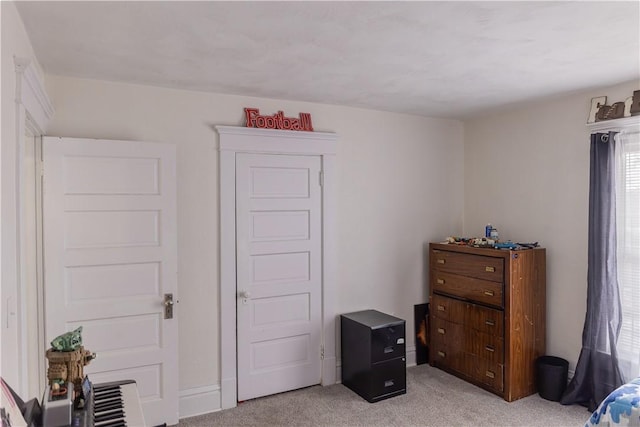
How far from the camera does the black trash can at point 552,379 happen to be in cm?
340

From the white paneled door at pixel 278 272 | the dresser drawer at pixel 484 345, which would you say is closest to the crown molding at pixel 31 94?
the white paneled door at pixel 278 272

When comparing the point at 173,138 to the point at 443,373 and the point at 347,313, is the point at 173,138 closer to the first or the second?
the point at 347,313

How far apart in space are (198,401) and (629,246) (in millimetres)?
3375

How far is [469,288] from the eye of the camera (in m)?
3.74

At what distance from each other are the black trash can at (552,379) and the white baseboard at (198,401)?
101 inches

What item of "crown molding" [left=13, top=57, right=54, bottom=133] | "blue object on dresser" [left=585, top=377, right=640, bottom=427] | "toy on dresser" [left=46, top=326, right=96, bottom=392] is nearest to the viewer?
"toy on dresser" [left=46, top=326, right=96, bottom=392]

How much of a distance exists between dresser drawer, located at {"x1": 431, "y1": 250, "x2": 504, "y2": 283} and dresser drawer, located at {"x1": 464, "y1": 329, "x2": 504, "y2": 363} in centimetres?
48

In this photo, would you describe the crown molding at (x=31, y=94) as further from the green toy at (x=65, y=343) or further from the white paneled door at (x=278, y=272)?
the white paneled door at (x=278, y=272)

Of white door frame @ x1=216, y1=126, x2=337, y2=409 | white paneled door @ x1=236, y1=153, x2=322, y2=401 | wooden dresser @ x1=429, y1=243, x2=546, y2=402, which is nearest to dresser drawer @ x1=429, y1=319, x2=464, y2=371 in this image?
wooden dresser @ x1=429, y1=243, x2=546, y2=402

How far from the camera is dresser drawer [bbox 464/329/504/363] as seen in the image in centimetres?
349

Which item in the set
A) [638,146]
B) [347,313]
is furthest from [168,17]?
[638,146]

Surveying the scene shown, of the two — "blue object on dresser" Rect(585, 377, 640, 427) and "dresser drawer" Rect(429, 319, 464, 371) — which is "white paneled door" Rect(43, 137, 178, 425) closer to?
"dresser drawer" Rect(429, 319, 464, 371)

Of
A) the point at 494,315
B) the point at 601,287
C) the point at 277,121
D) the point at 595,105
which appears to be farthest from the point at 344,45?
the point at 601,287

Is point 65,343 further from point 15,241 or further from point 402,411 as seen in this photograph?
point 402,411
